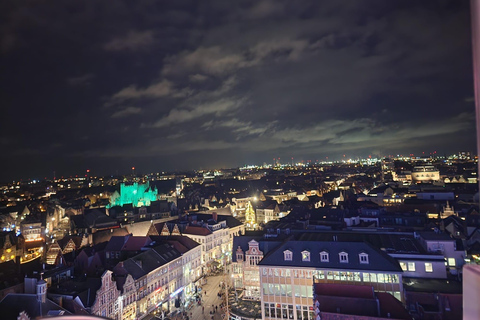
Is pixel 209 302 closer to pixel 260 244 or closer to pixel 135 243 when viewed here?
pixel 260 244

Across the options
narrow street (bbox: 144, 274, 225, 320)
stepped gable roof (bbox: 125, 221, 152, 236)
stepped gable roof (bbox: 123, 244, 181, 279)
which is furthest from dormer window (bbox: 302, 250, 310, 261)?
stepped gable roof (bbox: 125, 221, 152, 236)

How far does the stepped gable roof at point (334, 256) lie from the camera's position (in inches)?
866

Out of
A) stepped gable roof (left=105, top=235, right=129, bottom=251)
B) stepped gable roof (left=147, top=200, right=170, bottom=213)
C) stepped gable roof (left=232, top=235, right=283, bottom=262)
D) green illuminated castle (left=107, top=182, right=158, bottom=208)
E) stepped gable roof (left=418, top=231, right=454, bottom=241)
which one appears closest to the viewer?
stepped gable roof (left=418, top=231, right=454, bottom=241)

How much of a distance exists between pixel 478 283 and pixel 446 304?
68.4ft

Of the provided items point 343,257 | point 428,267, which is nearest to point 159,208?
point 343,257

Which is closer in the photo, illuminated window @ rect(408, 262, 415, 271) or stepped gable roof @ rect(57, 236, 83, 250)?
illuminated window @ rect(408, 262, 415, 271)

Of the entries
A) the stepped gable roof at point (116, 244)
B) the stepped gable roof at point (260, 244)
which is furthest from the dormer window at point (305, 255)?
the stepped gable roof at point (116, 244)

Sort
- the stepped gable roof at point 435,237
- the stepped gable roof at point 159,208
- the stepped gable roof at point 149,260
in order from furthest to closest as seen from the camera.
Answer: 1. the stepped gable roof at point 159,208
2. the stepped gable roof at point 149,260
3. the stepped gable roof at point 435,237

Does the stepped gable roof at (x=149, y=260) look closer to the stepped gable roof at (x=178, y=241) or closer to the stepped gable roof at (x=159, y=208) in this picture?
the stepped gable roof at (x=178, y=241)

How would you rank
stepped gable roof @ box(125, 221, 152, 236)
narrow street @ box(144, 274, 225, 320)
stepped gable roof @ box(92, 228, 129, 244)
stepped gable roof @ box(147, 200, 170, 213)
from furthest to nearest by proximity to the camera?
1. stepped gable roof @ box(147, 200, 170, 213)
2. stepped gable roof @ box(125, 221, 152, 236)
3. stepped gable roof @ box(92, 228, 129, 244)
4. narrow street @ box(144, 274, 225, 320)

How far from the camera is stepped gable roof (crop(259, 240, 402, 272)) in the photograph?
2200cm

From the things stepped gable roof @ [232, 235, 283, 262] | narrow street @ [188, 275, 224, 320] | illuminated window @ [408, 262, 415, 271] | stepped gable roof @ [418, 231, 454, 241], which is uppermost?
stepped gable roof @ [418, 231, 454, 241]

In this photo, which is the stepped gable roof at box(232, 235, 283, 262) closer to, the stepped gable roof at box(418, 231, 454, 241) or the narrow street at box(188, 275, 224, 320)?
the narrow street at box(188, 275, 224, 320)

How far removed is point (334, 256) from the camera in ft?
77.3
